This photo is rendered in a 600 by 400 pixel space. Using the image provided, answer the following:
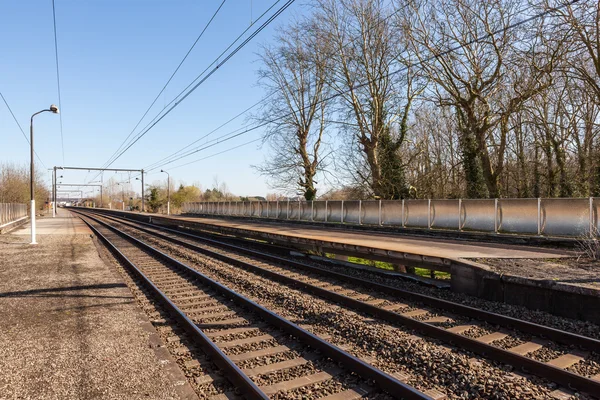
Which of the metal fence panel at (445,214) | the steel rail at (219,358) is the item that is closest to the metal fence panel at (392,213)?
the metal fence panel at (445,214)

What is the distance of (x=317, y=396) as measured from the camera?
14.4 ft

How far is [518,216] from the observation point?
53.6ft

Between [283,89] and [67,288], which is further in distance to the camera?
[283,89]

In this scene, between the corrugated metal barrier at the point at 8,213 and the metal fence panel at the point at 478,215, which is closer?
the metal fence panel at the point at 478,215

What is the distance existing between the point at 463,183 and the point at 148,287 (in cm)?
2634

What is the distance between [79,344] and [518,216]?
1581 centimetres

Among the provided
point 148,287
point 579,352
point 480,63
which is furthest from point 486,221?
point 148,287

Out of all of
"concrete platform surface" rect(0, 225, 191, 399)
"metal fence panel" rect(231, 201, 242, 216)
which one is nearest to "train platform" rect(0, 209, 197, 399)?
"concrete platform surface" rect(0, 225, 191, 399)

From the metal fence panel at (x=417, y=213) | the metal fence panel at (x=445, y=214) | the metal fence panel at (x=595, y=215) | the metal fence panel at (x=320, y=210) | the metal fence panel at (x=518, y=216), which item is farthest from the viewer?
the metal fence panel at (x=320, y=210)

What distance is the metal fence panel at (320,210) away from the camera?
30.5 metres

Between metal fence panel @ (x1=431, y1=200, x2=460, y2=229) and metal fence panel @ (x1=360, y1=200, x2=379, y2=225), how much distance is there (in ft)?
14.8

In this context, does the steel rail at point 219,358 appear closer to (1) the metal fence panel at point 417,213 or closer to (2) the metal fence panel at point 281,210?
(1) the metal fence panel at point 417,213

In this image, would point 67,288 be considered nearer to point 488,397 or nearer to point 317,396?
point 317,396

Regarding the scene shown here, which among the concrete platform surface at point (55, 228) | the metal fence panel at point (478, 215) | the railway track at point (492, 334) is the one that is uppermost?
the metal fence panel at point (478, 215)
